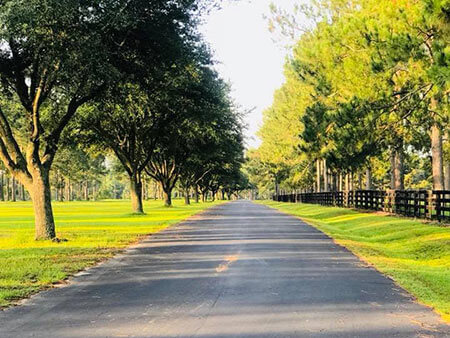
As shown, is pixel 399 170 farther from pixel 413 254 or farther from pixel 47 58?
pixel 47 58

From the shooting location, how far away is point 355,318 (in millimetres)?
6992

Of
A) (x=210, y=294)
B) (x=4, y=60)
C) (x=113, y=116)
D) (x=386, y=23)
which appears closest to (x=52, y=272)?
(x=210, y=294)

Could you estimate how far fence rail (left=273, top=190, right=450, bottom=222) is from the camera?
20906mm

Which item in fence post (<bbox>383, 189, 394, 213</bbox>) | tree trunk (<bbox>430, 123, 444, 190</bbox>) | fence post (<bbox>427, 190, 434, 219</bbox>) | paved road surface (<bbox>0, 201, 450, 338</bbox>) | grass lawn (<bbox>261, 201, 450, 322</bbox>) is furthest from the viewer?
fence post (<bbox>383, 189, 394, 213</bbox>)

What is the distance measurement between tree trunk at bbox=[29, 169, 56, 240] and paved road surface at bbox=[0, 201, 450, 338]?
5707 mm

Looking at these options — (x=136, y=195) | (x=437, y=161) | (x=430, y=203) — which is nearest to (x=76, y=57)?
(x=430, y=203)

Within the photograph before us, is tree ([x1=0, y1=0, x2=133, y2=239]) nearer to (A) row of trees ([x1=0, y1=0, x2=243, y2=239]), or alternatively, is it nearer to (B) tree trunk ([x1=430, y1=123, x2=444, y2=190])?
(A) row of trees ([x1=0, y1=0, x2=243, y2=239])

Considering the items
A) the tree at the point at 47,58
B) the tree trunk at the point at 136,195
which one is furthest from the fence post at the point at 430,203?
the tree trunk at the point at 136,195

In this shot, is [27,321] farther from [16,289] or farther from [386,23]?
[386,23]

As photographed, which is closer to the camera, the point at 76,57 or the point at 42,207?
the point at 76,57

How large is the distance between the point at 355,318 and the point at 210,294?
2400 mm

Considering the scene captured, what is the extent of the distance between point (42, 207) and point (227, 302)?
12.0 m

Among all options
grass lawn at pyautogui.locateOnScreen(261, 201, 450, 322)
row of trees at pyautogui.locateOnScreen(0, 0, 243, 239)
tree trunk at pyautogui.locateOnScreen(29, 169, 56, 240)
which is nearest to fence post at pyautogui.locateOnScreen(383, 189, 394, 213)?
grass lawn at pyautogui.locateOnScreen(261, 201, 450, 322)

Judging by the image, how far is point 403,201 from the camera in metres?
26.1
